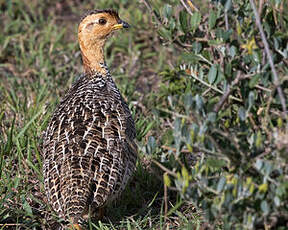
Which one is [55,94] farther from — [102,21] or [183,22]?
[183,22]

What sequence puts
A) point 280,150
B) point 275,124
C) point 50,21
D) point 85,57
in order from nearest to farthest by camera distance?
point 280,150
point 275,124
point 85,57
point 50,21

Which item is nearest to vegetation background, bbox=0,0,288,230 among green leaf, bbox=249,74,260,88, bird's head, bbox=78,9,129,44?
green leaf, bbox=249,74,260,88

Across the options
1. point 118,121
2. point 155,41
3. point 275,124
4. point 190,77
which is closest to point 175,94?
point 190,77

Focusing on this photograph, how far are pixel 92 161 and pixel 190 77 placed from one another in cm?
102

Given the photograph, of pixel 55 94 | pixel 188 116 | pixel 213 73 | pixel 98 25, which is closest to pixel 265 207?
pixel 188 116

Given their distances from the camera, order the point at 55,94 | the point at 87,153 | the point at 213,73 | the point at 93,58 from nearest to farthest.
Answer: the point at 213,73
the point at 87,153
the point at 93,58
the point at 55,94

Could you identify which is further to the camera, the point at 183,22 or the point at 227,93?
the point at 183,22

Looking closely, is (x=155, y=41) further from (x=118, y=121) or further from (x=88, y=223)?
(x=88, y=223)

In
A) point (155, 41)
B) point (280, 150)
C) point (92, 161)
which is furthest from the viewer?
point (155, 41)

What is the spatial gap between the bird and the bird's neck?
9.0 inches

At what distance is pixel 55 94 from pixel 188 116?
3.71 m

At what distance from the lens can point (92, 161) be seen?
15.1 ft

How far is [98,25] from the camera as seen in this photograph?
20.2 ft

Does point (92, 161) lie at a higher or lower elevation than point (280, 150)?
lower
